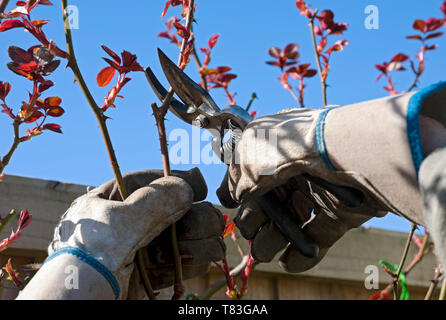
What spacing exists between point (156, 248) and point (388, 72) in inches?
57.8

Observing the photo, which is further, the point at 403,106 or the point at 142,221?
the point at 142,221

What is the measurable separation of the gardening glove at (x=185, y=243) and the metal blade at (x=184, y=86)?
195mm

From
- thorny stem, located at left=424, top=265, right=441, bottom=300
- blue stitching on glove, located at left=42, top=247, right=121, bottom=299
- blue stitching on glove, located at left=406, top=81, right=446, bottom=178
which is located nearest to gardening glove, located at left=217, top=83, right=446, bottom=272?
blue stitching on glove, located at left=406, top=81, right=446, bottom=178

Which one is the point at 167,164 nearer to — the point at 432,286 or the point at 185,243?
the point at 185,243

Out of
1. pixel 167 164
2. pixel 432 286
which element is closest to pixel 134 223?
pixel 167 164

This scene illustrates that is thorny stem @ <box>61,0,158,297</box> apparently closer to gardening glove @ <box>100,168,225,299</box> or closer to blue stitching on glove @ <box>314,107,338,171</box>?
gardening glove @ <box>100,168,225,299</box>

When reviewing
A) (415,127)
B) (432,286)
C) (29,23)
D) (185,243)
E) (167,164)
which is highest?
(29,23)

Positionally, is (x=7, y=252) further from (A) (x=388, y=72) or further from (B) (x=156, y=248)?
(A) (x=388, y=72)

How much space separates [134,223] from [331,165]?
466mm

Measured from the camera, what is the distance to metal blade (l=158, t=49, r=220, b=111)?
4.68 feet

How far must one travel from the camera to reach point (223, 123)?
4.80 feet

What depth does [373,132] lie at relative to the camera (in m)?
1.06
